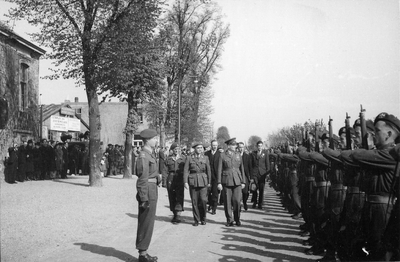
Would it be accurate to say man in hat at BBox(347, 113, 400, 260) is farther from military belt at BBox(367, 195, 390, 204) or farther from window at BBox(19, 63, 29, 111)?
window at BBox(19, 63, 29, 111)

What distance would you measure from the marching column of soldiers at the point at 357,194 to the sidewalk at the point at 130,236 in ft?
2.73

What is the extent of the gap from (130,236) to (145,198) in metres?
2.63

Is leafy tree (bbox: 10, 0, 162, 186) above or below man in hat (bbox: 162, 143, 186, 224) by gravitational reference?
above

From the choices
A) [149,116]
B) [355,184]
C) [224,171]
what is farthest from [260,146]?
[149,116]

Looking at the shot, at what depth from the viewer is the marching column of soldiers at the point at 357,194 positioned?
4512mm

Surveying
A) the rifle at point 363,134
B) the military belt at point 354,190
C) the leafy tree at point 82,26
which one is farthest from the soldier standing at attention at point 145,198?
the leafy tree at point 82,26

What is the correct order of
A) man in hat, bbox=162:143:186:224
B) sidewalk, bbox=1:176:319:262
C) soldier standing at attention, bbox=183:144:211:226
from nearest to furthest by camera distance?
sidewalk, bbox=1:176:319:262 → soldier standing at attention, bbox=183:144:211:226 → man in hat, bbox=162:143:186:224

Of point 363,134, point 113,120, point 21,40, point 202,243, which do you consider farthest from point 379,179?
point 113,120

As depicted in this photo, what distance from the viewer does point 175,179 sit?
39.8ft

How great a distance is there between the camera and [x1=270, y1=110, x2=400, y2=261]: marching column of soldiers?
4512 millimetres

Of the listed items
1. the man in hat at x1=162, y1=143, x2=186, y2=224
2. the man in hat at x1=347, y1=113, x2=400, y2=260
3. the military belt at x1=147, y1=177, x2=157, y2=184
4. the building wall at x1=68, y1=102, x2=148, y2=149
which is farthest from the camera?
the building wall at x1=68, y1=102, x2=148, y2=149

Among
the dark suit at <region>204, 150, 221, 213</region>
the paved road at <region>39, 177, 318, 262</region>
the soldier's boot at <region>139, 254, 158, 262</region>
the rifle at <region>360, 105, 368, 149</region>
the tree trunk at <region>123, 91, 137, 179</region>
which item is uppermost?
the tree trunk at <region>123, 91, 137, 179</region>

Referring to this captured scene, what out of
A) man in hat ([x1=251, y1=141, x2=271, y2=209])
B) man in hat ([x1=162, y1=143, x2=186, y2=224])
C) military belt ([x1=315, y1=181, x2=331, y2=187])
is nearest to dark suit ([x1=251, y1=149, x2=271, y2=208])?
man in hat ([x1=251, y1=141, x2=271, y2=209])

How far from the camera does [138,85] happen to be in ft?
84.9
